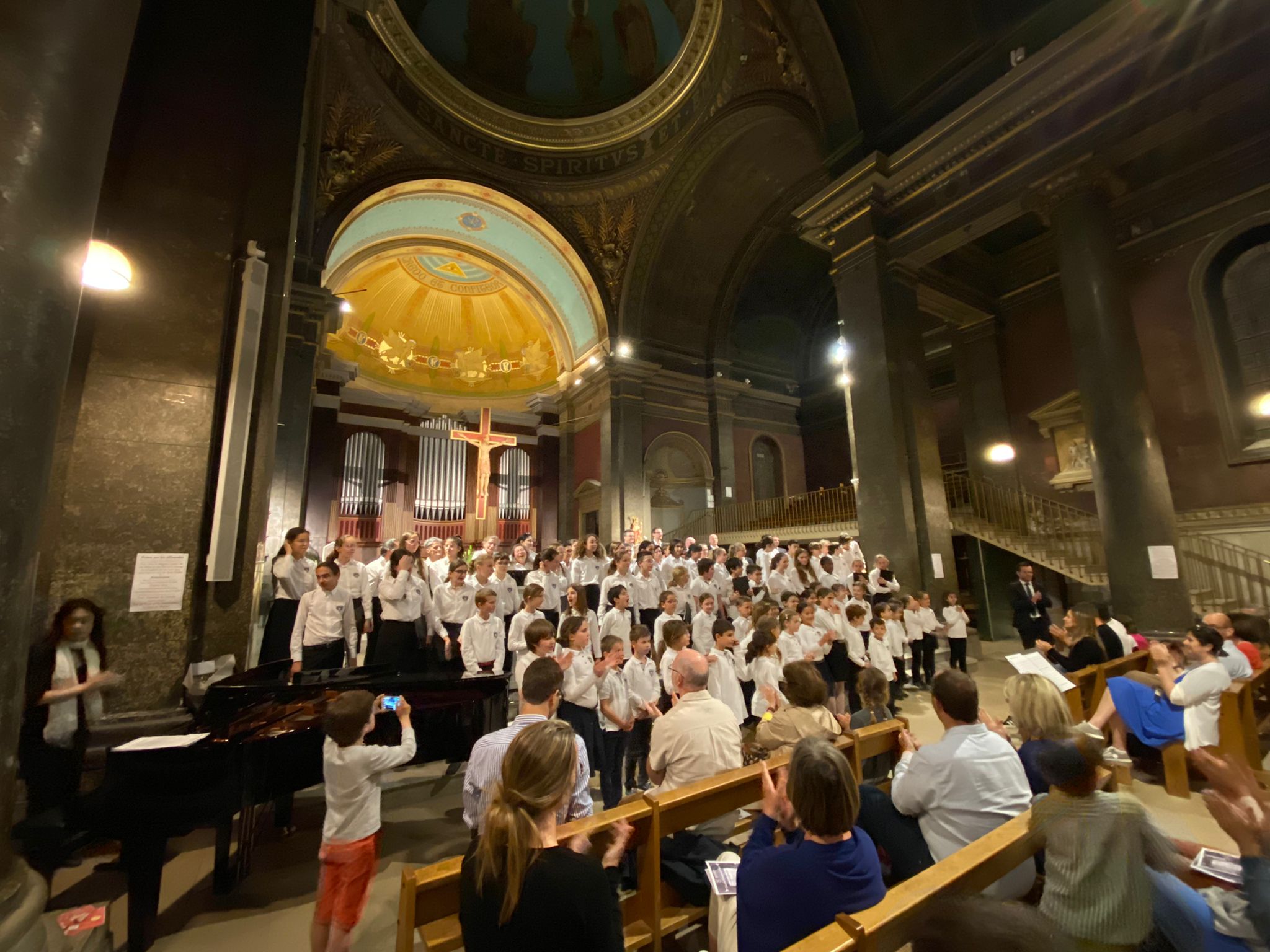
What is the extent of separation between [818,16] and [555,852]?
1212 cm

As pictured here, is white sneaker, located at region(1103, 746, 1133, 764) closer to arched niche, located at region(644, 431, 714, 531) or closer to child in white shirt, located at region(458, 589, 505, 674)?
child in white shirt, located at region(458, 589, 505, 674)

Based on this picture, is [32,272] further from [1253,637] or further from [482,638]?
[1253,637]

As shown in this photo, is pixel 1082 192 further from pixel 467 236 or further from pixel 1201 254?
pixel 467 236

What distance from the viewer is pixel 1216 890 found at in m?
1.62

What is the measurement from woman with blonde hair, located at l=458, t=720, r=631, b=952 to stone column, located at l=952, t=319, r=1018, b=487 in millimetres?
12275

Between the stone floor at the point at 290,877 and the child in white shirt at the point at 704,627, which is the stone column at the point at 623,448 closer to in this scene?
the child in white shirt at the point at 704,627

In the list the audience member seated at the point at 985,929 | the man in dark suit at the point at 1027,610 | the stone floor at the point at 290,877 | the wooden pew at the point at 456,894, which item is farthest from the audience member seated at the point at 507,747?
the man in dark suit at the point at 1027,610

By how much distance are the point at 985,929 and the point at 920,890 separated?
882 millimetres

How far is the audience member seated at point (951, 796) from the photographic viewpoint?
84.4 inches

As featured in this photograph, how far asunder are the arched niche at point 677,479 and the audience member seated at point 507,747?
1390 cm

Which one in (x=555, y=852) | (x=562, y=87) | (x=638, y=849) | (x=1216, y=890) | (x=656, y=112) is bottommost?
(x=638, y=849)

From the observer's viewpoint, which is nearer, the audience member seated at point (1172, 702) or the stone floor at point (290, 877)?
the stone floor at point (290, 877)

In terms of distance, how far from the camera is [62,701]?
3.03m

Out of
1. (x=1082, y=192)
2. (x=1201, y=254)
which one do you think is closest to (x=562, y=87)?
(x=1082, y=192)
